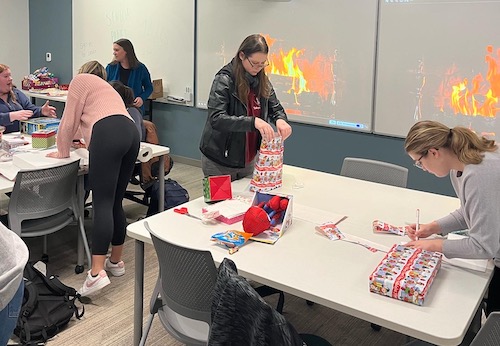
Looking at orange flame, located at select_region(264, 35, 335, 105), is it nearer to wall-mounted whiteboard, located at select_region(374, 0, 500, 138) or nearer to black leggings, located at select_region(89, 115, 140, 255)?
wall-mounted whiteboard, located at select_region(374, 0, 500, 138)

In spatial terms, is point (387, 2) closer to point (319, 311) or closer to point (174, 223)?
point (319, 311)

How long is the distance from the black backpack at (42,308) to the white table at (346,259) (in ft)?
1.71

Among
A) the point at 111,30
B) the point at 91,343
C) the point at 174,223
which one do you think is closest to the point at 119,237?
the point at 91,343

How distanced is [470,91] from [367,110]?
34.4 inches

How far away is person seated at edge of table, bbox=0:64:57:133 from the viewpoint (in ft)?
13.7

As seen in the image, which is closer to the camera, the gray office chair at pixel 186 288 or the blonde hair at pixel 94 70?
the gray office chair at pixel 186 288

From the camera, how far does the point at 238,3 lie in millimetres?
5531

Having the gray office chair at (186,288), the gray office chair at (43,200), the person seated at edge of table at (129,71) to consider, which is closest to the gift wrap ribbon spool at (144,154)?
the gray office chair at (43,200)

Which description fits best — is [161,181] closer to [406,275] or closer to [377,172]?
[377,172]

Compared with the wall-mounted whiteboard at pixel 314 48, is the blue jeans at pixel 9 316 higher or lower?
lower

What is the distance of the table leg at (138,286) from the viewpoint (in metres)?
2.46

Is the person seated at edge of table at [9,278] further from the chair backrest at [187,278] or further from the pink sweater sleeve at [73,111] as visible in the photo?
the pink sweater sleeve at [73,111]

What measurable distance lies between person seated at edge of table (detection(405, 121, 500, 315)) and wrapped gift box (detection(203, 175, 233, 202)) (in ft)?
3.11

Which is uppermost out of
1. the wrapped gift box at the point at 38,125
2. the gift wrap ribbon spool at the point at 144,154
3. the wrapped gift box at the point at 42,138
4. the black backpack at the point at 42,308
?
the wrapped gift box at the point at 38,125
